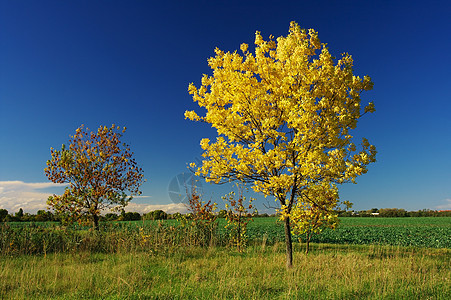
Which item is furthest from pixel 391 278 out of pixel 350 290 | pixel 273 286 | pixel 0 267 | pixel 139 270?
pixel 0 267

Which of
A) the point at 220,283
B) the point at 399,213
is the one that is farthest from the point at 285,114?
the point at 399,213

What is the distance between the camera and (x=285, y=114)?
8.27 meters

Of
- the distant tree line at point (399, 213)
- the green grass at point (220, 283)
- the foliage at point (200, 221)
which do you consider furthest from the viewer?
the distant tree line at point (399, 213)

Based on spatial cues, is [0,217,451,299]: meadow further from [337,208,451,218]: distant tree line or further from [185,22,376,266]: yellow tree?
[337,208,451,218]: distant tree line

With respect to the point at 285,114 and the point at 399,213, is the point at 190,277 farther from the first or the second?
the point at 399,213

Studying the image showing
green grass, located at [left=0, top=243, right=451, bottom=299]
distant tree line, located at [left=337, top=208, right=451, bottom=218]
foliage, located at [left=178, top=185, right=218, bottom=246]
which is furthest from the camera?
distant tree line, located at [left=337, top=208, right=451, bottom=218]

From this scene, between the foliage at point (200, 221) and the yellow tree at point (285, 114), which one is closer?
the yellow tree at point (285, 114)

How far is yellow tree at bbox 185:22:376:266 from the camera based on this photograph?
765 centimetres

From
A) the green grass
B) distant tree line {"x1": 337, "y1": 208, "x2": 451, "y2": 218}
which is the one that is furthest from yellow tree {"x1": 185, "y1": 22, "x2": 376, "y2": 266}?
distant tree line {"x1": 337, "y1": 208, "x2": 451, "y2": 218}

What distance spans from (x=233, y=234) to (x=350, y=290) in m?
8.03

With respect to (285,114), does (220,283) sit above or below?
below

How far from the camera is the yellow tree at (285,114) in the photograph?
765cm

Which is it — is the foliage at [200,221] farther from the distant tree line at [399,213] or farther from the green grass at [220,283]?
the distant tree line at [399,213]

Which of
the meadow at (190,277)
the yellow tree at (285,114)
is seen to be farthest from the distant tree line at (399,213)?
the yellow tree at (285,114)
